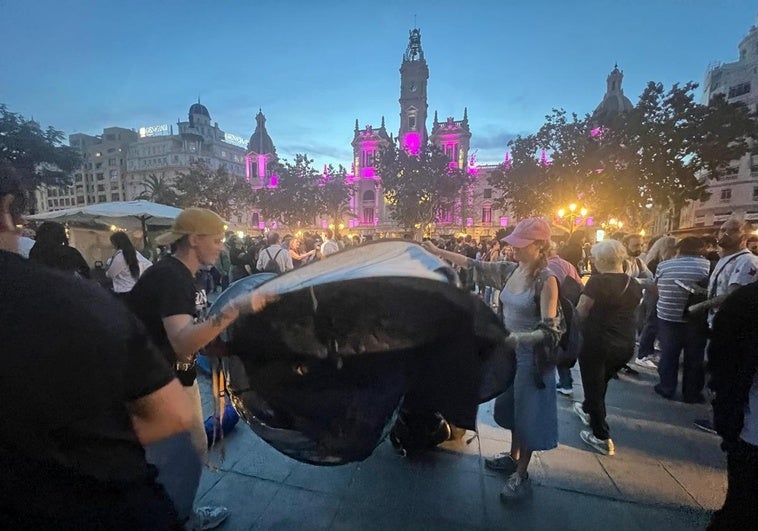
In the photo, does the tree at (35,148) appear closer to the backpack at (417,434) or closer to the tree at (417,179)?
the tree at (417,179)

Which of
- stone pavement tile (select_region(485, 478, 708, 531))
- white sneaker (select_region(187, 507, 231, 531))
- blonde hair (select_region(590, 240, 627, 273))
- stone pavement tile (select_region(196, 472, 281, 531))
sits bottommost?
stone pavement tile (select_region(485, 478, 708, 531))

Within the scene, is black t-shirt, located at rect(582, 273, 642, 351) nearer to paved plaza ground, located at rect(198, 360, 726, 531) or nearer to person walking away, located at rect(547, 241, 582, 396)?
person walking away, located at rect(547, 241, 582, 396)

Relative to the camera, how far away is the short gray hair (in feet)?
10.6

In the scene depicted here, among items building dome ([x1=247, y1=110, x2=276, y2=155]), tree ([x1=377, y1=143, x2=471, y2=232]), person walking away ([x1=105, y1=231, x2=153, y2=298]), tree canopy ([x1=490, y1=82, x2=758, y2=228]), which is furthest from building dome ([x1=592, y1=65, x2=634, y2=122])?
person walking away ([x1=105, y1=231, x2=153, y2=298])

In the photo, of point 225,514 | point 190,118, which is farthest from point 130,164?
point 225,514

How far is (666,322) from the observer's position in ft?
15.0

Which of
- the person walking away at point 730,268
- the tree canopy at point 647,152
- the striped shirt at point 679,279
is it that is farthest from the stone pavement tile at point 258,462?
the tree canopy at point 647,152

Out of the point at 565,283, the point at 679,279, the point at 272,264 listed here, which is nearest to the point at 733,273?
the point at 679,279

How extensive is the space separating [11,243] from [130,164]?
105 meters

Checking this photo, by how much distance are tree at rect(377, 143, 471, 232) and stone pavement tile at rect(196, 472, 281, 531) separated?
3499cm

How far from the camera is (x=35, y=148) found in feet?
113

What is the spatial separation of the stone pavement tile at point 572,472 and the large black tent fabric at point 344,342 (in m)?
2.10

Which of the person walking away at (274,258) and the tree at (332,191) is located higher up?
the tree at (332,191)

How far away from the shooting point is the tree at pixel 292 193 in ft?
146
